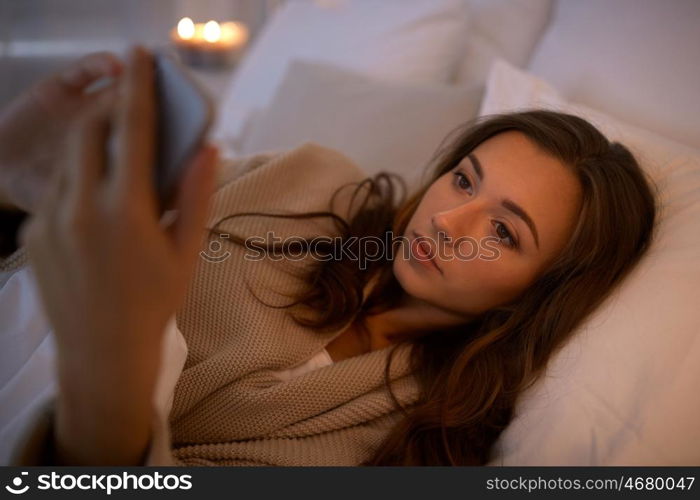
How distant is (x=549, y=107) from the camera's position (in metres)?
1.17

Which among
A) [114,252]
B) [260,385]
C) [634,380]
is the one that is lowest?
[260,385]

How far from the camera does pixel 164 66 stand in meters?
0.58

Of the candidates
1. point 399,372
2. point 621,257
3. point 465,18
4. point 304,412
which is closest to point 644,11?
point 465,18

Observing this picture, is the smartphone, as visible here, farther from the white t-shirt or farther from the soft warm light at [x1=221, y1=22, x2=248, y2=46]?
the soft warm light at [x1=221, y1=22, x2=248, y2=46]

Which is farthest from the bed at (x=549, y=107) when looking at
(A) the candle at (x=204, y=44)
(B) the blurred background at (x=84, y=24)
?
(B) the blurred background at (x=84, y=24)

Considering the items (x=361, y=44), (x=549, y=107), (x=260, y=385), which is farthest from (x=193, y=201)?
(x=361, y=44)

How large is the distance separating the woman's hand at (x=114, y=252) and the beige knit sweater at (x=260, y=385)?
334 millimetres

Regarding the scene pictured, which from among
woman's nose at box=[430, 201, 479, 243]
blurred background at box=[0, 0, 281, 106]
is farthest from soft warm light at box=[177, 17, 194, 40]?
woman's nose at box=[430, 201, 479, 243]

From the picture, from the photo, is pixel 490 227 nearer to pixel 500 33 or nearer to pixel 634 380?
pixel 634 380

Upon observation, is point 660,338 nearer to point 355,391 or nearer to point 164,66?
point 355,391

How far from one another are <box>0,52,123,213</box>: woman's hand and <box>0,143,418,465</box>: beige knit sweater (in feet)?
0.59

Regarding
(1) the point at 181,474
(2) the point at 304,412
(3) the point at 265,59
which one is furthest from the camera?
(3) the point at 265,59

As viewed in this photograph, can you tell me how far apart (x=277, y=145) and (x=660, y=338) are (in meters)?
0.90

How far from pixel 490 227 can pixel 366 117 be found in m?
0.54
